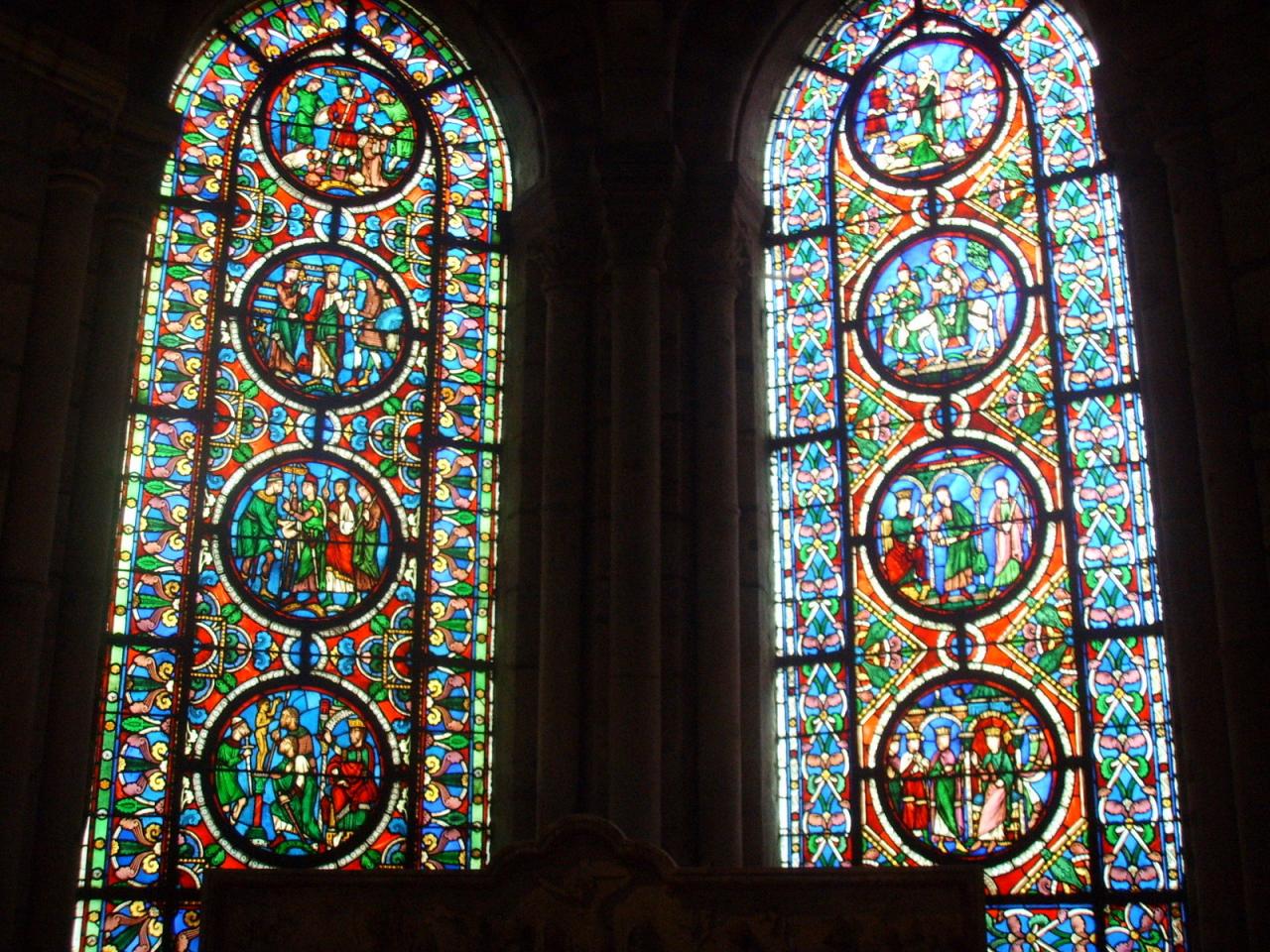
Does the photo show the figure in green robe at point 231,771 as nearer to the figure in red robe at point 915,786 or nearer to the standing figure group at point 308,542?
the standing figure group at point 308,542

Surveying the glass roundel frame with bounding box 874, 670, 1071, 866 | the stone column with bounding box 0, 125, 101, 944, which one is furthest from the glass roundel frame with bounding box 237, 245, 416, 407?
the glass roundel frame with bounding box 874, 670, 1071, 866

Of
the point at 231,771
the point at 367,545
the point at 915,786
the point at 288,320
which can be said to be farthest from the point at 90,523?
the point at 915,786

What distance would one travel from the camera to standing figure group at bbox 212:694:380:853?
9.97 metres

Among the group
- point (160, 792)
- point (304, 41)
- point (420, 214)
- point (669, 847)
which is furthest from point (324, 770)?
point (304, 41)

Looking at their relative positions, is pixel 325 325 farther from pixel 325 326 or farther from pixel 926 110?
pixel 926 110

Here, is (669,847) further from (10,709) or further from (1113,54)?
(1113,54)

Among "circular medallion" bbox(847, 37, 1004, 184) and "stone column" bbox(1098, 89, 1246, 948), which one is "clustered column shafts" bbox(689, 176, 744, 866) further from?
"stone column" bbox(1098, 89, 1246, 948)

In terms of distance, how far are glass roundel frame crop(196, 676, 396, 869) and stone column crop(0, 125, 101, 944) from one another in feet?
3.92

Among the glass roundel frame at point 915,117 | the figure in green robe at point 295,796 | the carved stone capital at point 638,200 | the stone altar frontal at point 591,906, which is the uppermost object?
the glass roundel frame at point 915,117

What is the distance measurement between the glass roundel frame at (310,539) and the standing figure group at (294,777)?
1.83ft

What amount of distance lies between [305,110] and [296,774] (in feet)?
13.6

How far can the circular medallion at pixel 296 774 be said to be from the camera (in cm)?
995

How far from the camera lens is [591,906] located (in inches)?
313

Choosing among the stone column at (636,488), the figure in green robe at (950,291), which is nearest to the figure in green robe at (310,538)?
the stone column at (636,488)
